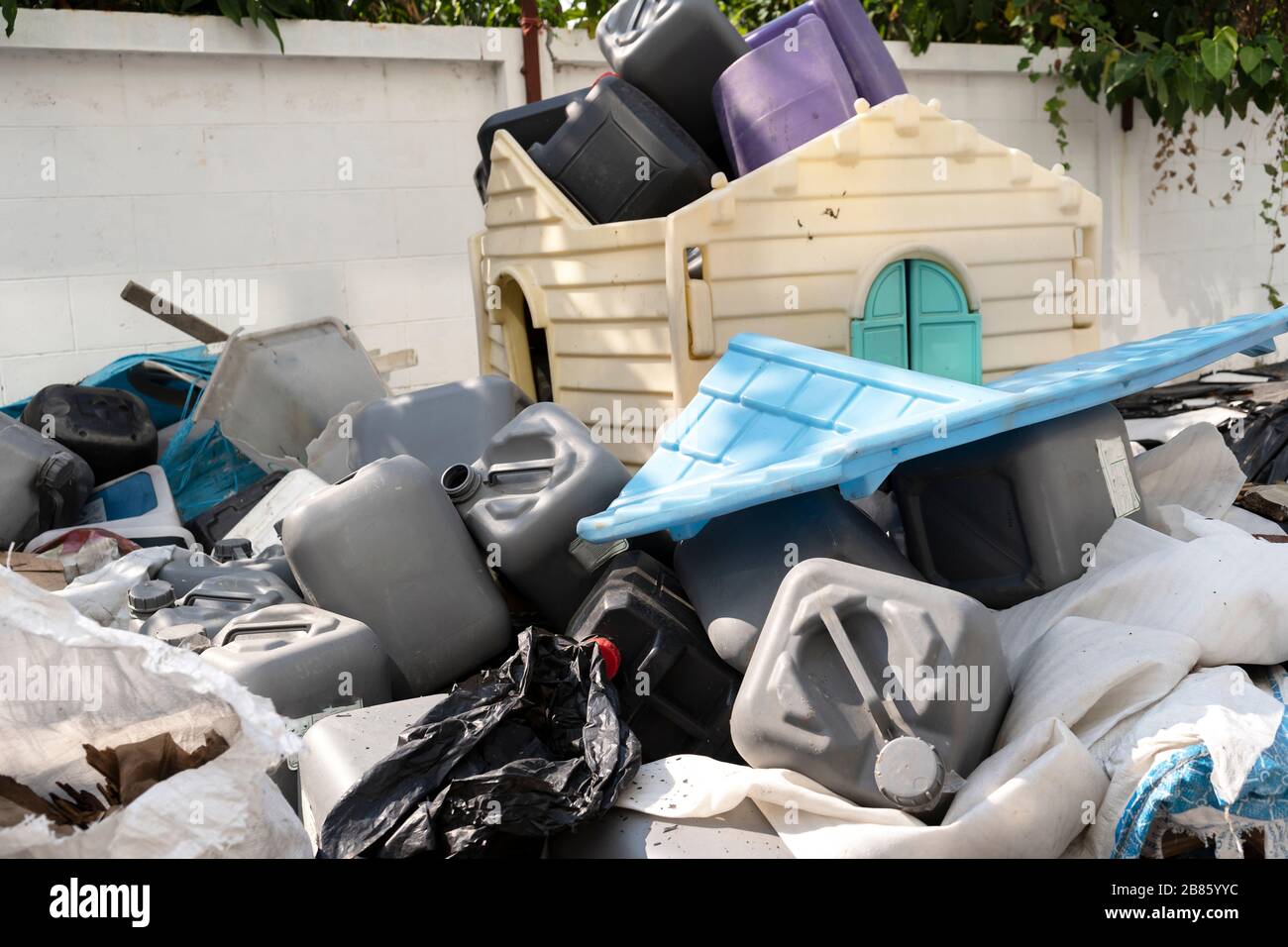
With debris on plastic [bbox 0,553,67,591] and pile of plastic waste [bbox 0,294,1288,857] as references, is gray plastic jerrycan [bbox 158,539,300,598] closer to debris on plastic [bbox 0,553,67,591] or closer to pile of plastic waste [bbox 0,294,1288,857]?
pile of plastic waste [bbox 0,294,1288,857]

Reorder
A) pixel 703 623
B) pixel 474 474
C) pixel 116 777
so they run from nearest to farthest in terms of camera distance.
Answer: pixel 116 777, pixel 703 623, pixel 474 474

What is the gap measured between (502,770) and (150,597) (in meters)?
1.36

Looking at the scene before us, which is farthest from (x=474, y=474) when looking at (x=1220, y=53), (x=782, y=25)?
(x=1220, y=53)

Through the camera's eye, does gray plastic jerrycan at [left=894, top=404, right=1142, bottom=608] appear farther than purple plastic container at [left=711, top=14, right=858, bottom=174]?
No

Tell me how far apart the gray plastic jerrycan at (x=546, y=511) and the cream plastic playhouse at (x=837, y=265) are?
0.56 m

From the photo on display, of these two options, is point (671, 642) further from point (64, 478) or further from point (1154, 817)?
point (64, 478)

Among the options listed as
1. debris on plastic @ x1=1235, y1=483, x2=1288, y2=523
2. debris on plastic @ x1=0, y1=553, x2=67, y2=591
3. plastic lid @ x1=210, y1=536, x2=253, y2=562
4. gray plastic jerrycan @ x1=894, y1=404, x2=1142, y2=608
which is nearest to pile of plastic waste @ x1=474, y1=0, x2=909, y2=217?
gray plastic jerrycan @ x1=894, y1=404, x2=1142, y2=608

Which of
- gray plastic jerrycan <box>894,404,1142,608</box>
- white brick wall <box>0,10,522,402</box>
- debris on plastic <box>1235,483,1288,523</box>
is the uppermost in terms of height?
white brick wall <box>0,10,522,402</box>

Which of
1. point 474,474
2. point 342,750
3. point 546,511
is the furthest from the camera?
point 474,474

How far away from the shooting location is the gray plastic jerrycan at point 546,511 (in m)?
2.91

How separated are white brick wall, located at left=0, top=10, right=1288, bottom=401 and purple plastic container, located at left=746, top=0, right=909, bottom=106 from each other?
78.0 inches

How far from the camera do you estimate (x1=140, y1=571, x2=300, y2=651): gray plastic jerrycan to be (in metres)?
2.73

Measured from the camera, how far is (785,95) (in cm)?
374

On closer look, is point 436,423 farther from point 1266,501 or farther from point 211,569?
→ point 1266,501
